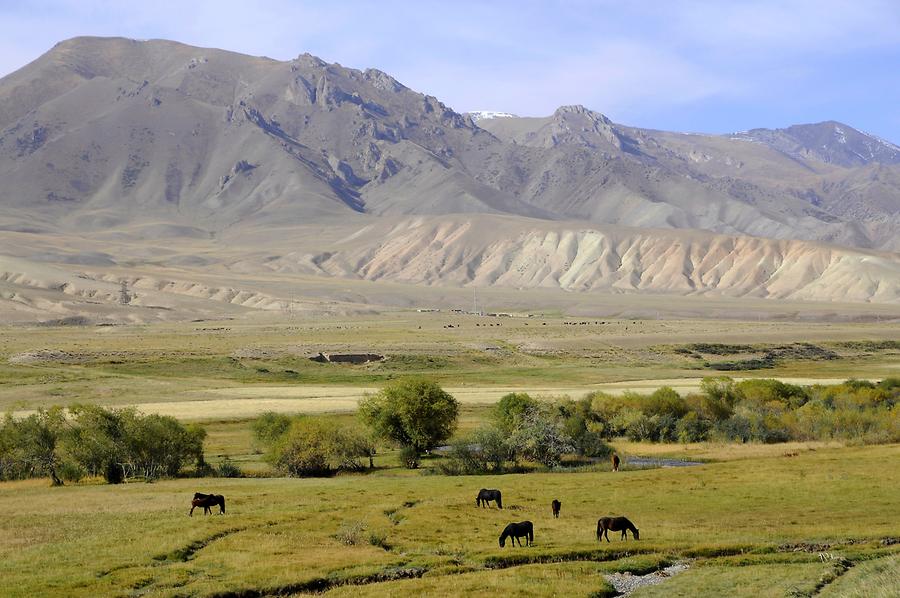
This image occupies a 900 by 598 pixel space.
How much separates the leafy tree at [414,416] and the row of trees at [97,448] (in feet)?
41.7

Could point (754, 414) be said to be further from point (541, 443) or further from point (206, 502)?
point (206, 502)

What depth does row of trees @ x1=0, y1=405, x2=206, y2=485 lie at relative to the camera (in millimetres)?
52406

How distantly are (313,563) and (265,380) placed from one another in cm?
8743

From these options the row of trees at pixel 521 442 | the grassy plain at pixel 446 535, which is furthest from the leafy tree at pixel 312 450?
the row of trees at pixel 521 442

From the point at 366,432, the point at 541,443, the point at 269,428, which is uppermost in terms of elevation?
the point at 269,428

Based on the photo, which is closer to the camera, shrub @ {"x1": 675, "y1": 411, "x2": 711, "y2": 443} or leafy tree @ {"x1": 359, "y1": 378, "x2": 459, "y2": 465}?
leafy tree @ {"x1": 359, "y1": 378, "x2": 459, "y2": 465}

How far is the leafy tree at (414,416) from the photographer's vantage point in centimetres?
6231

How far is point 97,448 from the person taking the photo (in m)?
52.2

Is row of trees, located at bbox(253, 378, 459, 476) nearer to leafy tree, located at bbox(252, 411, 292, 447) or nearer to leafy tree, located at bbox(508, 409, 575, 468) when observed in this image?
leafy tree, located at bbox(252, 411, 292, 447)

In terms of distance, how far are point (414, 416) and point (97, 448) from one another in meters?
18.4

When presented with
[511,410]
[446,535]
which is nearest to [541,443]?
[511,410]

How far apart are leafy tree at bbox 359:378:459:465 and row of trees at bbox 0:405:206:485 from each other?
41.7 ft

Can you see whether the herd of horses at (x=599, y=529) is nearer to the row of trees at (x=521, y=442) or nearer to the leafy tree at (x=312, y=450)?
the row of trees at (x=521, y=442)

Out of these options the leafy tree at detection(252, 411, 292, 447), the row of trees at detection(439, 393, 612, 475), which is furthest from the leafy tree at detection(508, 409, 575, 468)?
the leafy tree at detection(252, 411, 292, 447)
